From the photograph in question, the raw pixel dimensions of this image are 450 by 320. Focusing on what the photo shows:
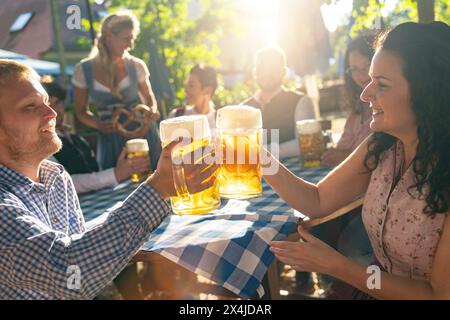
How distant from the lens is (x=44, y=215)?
4.73ft

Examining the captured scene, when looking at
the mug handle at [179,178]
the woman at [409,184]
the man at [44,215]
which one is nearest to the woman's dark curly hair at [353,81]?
the woman at [409,184]

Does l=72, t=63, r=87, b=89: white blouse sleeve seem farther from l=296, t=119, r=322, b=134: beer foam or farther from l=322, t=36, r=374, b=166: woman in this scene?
l=322, t=36, r=374, b=166: woman

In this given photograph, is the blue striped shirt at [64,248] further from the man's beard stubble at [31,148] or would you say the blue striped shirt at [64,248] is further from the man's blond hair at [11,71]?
the man's blond hair at [11,71]

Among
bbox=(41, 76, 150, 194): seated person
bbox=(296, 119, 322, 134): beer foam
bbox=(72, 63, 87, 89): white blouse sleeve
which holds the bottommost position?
bbox=(41, 76, 150, 194): seated person

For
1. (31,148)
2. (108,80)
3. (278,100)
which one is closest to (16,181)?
(31,148)

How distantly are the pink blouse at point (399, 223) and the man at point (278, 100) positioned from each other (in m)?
1.71

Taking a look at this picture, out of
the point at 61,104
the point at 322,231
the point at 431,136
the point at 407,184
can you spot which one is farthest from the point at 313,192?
the point at 61,104

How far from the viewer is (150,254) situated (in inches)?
60.0

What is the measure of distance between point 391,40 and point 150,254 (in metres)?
1.09

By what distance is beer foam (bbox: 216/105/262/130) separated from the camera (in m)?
1.66

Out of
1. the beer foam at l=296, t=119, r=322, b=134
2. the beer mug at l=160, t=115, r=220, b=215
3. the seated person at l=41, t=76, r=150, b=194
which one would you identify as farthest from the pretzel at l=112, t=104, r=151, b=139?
the beer mug at l=160, t=115, r=220, b=215

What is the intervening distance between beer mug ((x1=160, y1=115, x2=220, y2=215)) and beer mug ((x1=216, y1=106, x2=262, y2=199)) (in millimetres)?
104

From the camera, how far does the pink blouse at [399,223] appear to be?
153 centimetres
